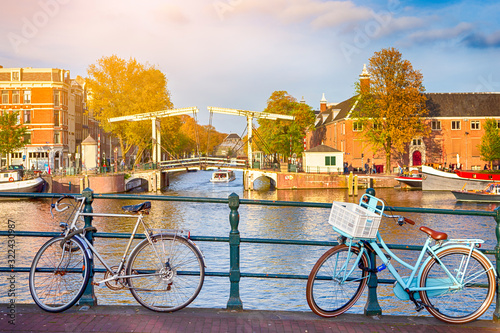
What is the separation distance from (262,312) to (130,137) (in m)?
48.3

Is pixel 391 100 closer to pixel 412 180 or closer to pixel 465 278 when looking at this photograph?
pixel 412 180

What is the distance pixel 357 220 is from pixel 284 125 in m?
55.2

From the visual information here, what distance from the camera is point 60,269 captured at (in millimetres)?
4832

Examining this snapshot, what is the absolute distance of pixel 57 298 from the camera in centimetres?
472

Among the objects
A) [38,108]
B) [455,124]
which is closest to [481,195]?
[455,124]

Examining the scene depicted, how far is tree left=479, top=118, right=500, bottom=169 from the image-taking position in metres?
54.2

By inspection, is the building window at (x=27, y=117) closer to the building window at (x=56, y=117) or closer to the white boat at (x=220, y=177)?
the building window at (x=56, y=117)

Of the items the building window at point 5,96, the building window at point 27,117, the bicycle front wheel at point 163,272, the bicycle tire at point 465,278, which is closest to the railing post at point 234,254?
the bicycle front wheel at point 163,272

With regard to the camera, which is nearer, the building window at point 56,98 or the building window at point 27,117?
the building window at point 27,117

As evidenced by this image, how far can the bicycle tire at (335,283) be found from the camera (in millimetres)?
4492

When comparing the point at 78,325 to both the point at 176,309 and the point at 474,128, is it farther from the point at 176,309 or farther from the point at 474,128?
the point at 474,128

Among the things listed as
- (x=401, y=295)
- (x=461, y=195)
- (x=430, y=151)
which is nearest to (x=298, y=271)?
(x=401, y=295)

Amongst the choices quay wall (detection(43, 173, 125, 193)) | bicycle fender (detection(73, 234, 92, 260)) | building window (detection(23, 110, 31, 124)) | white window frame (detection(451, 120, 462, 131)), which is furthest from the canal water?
white window frame (detection(451, 120, 462, 131))

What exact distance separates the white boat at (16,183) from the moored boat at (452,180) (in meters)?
30.6
